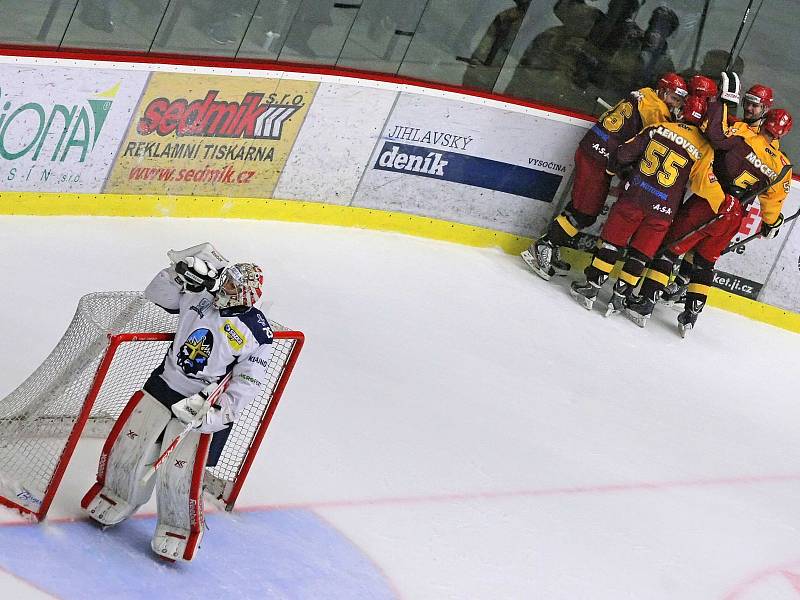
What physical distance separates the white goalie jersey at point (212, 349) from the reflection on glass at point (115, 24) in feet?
9.23

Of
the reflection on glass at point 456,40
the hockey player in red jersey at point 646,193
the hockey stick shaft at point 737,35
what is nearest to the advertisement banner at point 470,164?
the reflection on glass at point 456,40

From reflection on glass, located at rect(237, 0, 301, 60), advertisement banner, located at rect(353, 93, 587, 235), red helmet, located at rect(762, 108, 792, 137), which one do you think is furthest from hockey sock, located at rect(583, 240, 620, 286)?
reflection on glass, located at rect(237, 0, 301, 60)

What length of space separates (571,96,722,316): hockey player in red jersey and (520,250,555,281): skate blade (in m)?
0.23

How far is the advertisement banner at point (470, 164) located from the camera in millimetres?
8242

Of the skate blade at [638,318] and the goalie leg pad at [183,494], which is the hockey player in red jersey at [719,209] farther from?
the goalie leg pad at [183,494]

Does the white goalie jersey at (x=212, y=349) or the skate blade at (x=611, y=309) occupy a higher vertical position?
the white goalie jersey at (x=212, y=349)

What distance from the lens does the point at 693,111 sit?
27.0ft

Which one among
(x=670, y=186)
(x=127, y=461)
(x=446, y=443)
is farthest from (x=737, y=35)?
(x=127, y=461)

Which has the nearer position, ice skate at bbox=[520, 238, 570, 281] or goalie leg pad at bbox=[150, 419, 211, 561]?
goalie leg pad at bbox=[150, 419, 211, 561]

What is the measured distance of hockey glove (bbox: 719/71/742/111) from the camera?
8.30m

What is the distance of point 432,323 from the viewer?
286 inches

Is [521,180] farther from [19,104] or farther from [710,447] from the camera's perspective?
[19,104]

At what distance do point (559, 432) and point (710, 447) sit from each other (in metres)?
1.01

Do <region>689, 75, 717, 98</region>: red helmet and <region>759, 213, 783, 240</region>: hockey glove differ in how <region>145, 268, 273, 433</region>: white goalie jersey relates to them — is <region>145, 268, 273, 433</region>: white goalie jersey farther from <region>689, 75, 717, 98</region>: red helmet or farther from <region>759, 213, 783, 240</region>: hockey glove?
<region>759, 213, 783, 240</region>: hockey glove
